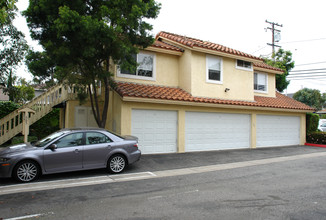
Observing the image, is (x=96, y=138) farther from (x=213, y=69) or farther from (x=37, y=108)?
(x=213, y=69)

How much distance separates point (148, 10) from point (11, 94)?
23.8 feet

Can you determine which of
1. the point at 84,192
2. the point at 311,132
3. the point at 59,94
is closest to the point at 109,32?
the point at 84,192

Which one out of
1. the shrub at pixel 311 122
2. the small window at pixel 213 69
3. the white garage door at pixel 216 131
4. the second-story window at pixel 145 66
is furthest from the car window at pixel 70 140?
the shrub at pixel 311 122

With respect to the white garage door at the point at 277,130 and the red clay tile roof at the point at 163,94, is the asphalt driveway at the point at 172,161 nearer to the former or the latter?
the red clay tile roof at the point at 163,94

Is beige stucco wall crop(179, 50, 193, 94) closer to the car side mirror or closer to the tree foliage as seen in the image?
the car side mirror

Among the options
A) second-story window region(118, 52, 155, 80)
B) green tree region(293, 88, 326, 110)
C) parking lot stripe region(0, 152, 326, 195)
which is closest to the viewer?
parking lot stripe region(0, 152, 326, 195)

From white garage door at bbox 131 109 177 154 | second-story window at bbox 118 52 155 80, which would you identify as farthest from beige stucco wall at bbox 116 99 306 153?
second-story window at bbox 118 52 155 80

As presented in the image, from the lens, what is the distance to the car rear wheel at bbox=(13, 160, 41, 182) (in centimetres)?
653

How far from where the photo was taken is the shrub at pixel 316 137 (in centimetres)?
1644

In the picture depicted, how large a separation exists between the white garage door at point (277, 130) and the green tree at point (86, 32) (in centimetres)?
965

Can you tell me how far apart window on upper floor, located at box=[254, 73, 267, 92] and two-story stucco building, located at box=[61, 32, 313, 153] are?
1.12 m

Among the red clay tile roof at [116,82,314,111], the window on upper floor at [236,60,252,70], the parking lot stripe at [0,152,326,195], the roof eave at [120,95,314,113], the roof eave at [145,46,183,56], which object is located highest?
the roof eave at [145,46,183,56]

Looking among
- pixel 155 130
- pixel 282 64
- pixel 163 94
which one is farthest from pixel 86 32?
pixel 282 64

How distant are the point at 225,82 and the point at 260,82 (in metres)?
4.59
